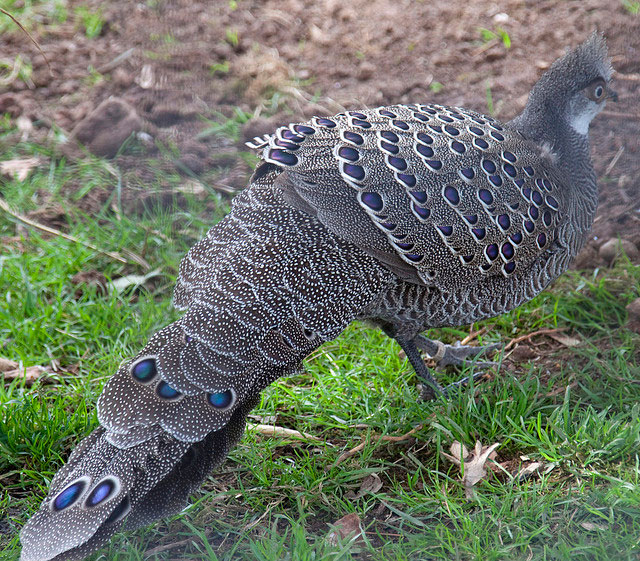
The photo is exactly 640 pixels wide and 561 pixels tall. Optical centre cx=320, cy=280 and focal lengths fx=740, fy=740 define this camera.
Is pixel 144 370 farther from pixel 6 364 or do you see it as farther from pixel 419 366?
pixel 6 364

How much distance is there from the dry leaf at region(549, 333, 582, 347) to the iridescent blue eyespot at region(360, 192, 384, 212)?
1.69m

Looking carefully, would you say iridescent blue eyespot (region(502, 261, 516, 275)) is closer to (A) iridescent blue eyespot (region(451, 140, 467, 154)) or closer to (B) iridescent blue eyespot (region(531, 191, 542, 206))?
(B) iridescent blue eyespot (region(531, 191, 542, 206))

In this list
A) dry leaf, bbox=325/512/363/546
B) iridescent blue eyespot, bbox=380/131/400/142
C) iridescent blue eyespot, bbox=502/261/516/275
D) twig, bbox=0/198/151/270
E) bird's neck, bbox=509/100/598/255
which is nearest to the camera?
dry leaf, bbox=325/512/363/546

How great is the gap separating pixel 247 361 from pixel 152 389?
401 millimetres

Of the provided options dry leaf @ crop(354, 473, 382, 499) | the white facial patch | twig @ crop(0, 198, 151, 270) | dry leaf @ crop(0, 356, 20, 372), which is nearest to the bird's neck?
the white facial patch

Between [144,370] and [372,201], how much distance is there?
1.24 m

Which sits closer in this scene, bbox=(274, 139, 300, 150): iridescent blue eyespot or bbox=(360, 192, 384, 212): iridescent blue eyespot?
bbox=(360, 192, 384, 212): iridescent blue eyespot

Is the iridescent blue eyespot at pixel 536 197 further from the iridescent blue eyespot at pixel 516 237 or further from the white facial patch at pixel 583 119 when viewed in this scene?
the white facial patch at pixel 583 119

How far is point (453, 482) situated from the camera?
347cm

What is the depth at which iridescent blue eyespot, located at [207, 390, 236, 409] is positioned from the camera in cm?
303

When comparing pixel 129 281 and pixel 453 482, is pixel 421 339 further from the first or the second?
pixel 129 281

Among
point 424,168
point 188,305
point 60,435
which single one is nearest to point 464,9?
point 424,168

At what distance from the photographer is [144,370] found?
306 centimetres

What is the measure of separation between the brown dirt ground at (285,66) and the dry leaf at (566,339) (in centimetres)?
127
